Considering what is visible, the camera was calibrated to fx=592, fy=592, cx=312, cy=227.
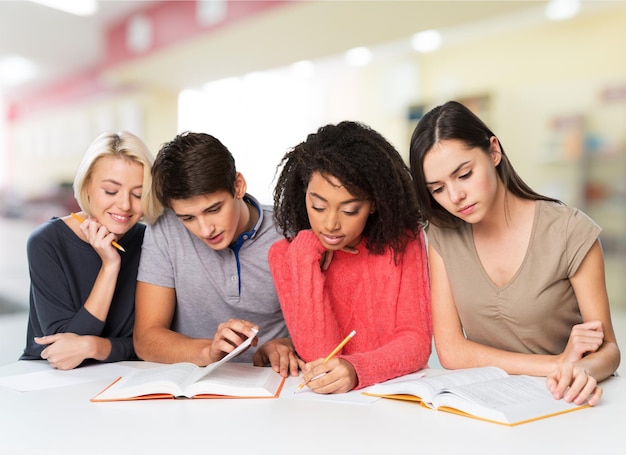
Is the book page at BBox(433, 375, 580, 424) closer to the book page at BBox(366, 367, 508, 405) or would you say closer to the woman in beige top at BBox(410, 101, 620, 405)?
the book page at BBox(366, 367, 508, 405)

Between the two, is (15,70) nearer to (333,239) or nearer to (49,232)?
(49,232)

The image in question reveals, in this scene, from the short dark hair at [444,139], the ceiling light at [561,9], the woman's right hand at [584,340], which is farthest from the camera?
the ceiling light at [561,9]

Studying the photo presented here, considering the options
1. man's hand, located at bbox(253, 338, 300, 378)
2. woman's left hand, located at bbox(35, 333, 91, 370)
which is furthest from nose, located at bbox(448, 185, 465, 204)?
woman's left hand, located at bbox(35, 333, 91, 370)

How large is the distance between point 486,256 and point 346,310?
0.35m

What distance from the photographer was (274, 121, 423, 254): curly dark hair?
1259mm

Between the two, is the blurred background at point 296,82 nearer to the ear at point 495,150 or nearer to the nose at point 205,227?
the nose at point 205,227

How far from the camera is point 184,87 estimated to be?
6.14 m

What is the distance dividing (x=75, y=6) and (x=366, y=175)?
14.7 feet

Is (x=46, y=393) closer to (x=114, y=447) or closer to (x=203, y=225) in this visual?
(x=114, y=447)

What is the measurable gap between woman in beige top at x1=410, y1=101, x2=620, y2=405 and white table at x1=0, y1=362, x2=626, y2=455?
0.21 m

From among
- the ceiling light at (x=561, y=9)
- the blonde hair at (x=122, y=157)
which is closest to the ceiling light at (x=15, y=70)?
the ceiling light at (x=561, y=9)

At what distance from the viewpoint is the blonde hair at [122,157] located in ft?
4.94

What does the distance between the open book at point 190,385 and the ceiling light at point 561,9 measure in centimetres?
369

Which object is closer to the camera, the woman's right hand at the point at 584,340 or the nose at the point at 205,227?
the woman's right hand at the point at 584,340
